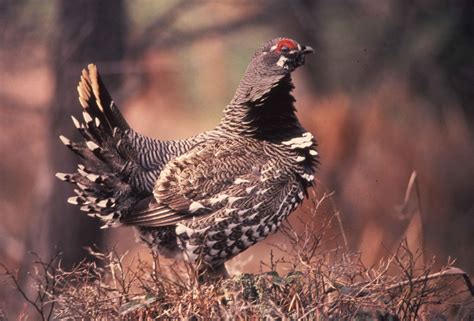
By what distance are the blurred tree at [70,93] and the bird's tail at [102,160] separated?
270 cm

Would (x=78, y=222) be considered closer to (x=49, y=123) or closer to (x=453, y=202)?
(x=49, y=123)

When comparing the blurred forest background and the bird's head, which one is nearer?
the bird's head

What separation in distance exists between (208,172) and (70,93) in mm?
3073

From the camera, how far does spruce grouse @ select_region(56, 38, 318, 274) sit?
13.8ft

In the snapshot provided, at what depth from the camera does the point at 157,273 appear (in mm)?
3756

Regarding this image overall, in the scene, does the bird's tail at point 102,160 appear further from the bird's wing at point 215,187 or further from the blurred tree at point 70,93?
the blurred tree at point 70,93

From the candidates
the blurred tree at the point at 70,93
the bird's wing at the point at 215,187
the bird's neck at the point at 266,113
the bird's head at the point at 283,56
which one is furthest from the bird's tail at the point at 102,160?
the blurred tree at the point at 70,93

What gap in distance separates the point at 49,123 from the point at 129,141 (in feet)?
10.4

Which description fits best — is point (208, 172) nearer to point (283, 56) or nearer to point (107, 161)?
point (107, 161)

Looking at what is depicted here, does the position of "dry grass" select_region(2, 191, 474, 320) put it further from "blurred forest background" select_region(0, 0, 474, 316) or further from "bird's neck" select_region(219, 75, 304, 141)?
"blurred forest background" select_region(0, 0, 474, 316)

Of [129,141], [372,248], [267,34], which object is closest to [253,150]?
[129,141]

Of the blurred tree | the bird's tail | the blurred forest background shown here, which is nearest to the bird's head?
the bird's tail

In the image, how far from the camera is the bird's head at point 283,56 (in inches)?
175

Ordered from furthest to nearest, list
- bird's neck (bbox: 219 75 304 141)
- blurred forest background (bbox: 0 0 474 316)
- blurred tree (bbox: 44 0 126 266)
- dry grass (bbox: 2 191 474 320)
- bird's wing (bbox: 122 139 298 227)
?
1. blurred forest background (bbox: 0 0 474 316)
2. blurred tree (bbox: 44 0 126 266)
3. bird's neck (bbox: 219 75 304 141)
4. bird's wing (bbox: 122 139 298 227)
5. dry grass (bbox: 2 191 474 320)
